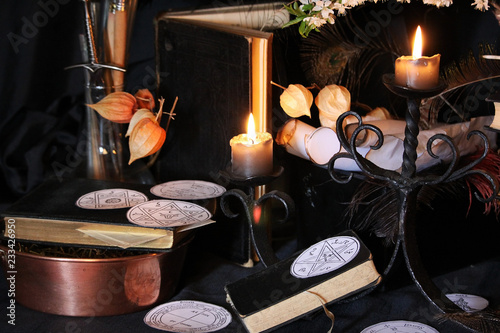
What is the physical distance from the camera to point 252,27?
1.05 metres

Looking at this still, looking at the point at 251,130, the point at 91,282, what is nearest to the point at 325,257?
the point at 251,130

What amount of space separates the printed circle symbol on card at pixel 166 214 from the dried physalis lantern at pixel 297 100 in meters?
0.19

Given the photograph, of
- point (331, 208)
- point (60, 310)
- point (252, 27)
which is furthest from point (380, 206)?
point (60, 310)

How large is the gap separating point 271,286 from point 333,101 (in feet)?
0.92

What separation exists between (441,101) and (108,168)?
561 millimetres

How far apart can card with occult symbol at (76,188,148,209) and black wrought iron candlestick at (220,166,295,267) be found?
0.14 m

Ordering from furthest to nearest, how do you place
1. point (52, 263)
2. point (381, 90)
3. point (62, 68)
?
point (62, 68)
point (381, 90)
point (52, 263)

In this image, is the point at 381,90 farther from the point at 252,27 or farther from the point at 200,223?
the point at 200,223

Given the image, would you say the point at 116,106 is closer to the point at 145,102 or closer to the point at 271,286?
the point at 145,102

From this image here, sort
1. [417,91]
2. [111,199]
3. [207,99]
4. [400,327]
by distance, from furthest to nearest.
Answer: [207,99] < [111,199] < [400,327] < [417,91]

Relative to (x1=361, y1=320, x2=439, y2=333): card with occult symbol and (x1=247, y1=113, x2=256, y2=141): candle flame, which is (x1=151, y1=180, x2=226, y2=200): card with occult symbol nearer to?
(x1=247, y1=113, x2=256, y2=141): candle flame

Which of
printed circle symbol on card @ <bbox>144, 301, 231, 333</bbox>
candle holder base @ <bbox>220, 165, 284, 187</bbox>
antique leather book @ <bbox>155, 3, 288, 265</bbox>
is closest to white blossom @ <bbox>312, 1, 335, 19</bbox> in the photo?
antique leather book @ <bbox>155, 3, 288, 265</bbox>

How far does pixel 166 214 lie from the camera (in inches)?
35.4

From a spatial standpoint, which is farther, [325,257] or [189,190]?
[189,190]
